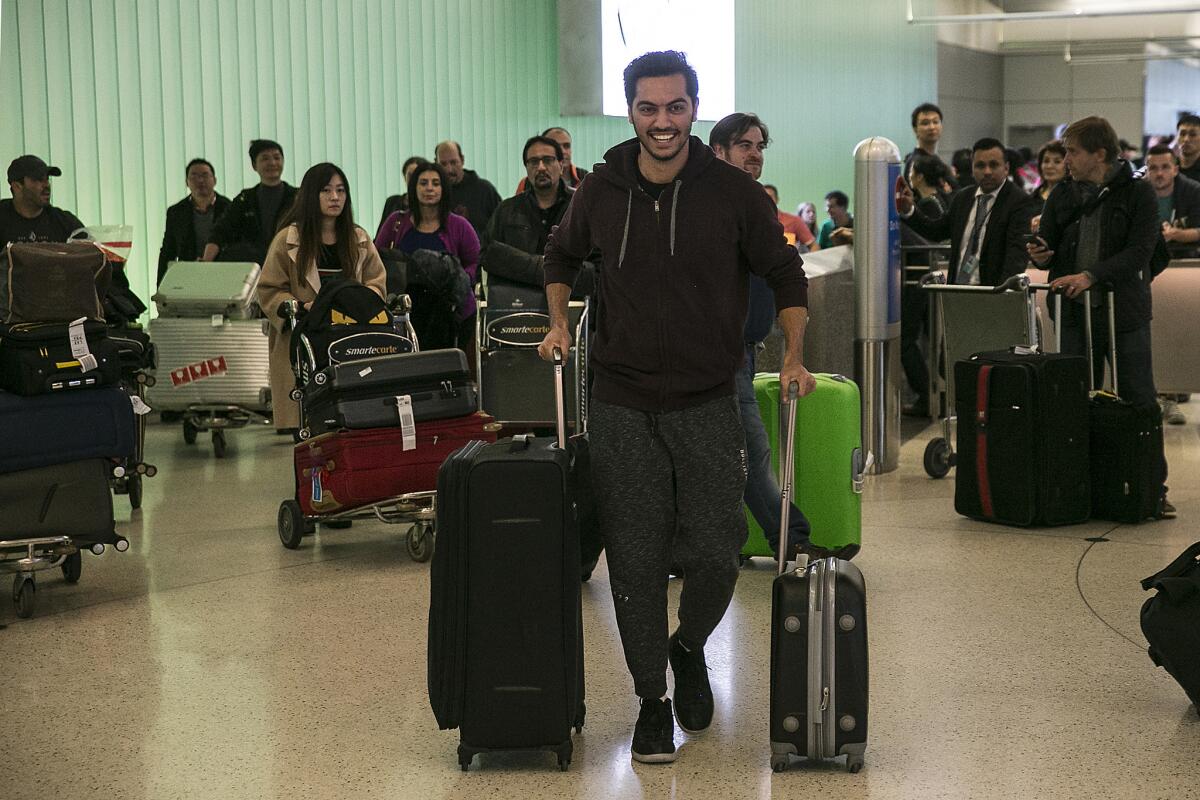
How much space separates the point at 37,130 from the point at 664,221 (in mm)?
6658

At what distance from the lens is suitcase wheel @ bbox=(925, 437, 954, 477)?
21.9 feet

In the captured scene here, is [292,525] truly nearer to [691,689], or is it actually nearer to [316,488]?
[316,488]

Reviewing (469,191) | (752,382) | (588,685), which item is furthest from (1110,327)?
(469,191)

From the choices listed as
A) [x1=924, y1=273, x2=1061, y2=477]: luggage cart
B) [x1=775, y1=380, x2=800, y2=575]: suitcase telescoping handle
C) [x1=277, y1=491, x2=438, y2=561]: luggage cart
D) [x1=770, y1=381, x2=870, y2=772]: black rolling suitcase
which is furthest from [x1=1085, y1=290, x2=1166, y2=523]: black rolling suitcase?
[x1=770, y1=381, x2=870, y2=772]: black rolling suitcase

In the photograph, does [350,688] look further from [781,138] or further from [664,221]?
[781,138]

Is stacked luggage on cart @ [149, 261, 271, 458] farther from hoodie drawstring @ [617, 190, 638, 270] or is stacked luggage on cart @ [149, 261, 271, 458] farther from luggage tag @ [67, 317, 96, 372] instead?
hoodie drawstring @ [617, 190, 638, 270]

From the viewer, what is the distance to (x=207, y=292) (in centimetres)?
767

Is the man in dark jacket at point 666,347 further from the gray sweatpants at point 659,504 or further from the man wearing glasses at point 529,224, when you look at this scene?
the man wearing glasses at point 529,224

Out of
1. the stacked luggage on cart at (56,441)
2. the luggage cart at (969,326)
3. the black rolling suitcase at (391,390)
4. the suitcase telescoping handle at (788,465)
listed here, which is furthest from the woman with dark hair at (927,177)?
the suitcase telescoping handle at (788,465)

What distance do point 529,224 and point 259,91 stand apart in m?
3.56

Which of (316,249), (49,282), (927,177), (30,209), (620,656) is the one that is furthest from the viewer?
(927,177)

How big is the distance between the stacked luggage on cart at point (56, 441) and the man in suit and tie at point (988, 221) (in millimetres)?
4051

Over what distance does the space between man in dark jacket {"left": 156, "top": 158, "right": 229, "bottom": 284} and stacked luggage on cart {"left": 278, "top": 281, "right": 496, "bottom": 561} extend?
12.5ft

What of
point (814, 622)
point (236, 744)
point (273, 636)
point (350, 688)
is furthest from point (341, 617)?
point (814, 622)
